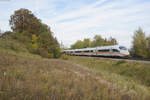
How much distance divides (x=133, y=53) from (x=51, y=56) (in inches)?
1117

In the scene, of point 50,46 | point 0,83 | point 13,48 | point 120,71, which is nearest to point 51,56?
point 50,46

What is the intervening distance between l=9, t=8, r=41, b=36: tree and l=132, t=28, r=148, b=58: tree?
3573cm

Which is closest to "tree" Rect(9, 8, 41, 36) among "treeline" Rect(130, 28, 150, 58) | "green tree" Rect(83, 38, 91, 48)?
"treeline" Rect(130, 28, 150, 58)

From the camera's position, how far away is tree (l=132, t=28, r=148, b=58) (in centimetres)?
3103

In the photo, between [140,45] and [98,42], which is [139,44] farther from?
[98,42]

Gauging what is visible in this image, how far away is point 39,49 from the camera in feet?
75.4

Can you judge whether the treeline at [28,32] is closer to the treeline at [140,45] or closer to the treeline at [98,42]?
the treeline at [140,45]

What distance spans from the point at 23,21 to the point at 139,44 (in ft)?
129

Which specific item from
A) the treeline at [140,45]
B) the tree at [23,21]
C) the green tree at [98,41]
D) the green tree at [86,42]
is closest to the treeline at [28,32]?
the tree at [23,21]

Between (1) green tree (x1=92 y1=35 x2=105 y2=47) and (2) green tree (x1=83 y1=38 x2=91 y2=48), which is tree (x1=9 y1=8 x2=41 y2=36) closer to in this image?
(1) green tree (x1=92 y1=35 x2=105 y2=47)

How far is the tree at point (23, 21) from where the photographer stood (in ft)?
107

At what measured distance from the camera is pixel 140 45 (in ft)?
105

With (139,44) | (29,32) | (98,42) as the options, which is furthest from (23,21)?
(98,42)

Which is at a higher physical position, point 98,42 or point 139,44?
point 98,42
